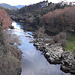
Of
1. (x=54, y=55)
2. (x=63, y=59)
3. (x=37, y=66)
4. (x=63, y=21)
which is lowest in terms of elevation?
(x=37, y=66)

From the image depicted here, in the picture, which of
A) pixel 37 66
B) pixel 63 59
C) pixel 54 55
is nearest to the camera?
pixel 37 66

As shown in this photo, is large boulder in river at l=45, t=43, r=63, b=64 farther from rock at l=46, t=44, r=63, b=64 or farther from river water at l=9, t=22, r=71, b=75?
river water at l=9, t=22, r=71, b=75

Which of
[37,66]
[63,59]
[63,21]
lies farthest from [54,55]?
[63,21]

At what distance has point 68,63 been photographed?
80.1ft

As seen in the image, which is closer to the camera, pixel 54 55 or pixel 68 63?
pixel 68 63

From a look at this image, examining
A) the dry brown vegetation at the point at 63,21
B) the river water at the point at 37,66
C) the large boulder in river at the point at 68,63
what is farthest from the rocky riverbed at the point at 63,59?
the dry brown vegetation at the point at 63,21

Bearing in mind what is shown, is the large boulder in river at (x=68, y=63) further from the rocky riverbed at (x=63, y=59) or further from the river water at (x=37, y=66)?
the river water at (x=37, y=66)

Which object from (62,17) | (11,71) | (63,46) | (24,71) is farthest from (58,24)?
(11,71)

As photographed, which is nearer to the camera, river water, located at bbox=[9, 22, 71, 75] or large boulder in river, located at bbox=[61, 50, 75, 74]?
river water, located at bbox=[9, 22, 71, 75]

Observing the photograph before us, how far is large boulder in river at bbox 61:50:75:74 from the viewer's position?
2295 cm

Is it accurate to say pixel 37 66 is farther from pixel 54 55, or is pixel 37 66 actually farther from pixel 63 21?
pixel 63 21

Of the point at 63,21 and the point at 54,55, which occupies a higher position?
the point at 63,21

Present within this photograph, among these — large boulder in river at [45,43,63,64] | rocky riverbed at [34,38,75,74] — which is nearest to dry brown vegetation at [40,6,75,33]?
rocky riverbed at [34,38,75,74]

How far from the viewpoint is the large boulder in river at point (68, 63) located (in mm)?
22945
